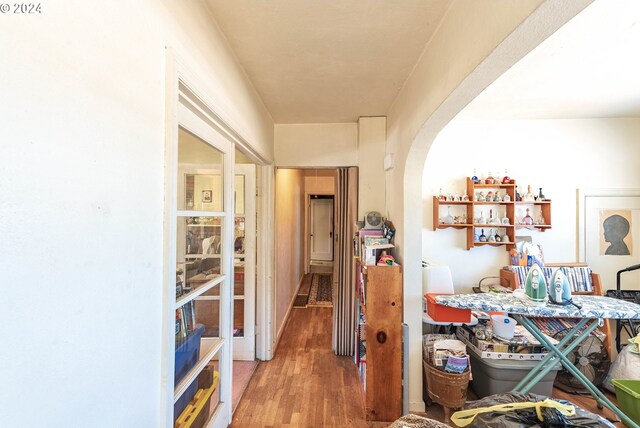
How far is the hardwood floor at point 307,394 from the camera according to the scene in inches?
74.3

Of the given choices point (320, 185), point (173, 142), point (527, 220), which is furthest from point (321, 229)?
point (173, 142)

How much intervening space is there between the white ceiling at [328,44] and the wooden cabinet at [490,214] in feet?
4.63

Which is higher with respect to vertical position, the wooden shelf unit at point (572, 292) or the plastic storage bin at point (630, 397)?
the wooden shelf unit at point (572, 292)

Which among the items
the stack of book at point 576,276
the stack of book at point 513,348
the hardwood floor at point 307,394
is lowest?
the hardwood floor at point 307,394

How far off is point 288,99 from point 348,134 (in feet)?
2.64

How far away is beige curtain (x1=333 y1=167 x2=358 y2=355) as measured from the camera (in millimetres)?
2754

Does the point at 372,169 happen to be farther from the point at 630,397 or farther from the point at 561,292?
the point at 630,397

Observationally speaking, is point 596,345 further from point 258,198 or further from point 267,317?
point 258,198

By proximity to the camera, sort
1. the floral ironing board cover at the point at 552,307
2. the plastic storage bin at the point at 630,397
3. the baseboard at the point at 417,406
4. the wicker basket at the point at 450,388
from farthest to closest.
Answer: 1. the baseboard at the point at 417,406
2. the wicker basket at the point at 450,388
3. the plastic storage bin at the point at 630,397
4. the floral ironing board cover at the point at 552,307

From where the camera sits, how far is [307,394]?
215 centimetres

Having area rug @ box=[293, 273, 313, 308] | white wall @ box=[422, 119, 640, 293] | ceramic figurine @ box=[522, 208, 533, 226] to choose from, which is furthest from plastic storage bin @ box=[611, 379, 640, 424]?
area rug @ box=[293, 273, 313, 308]

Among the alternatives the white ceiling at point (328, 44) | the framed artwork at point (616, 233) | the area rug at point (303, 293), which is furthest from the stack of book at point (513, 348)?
the area rug at point (303, 293)

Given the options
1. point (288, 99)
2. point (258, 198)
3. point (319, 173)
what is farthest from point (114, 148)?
point (319, 173)

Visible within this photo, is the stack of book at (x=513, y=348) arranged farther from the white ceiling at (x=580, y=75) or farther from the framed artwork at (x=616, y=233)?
the white ceiling at (x=580, y=75)
